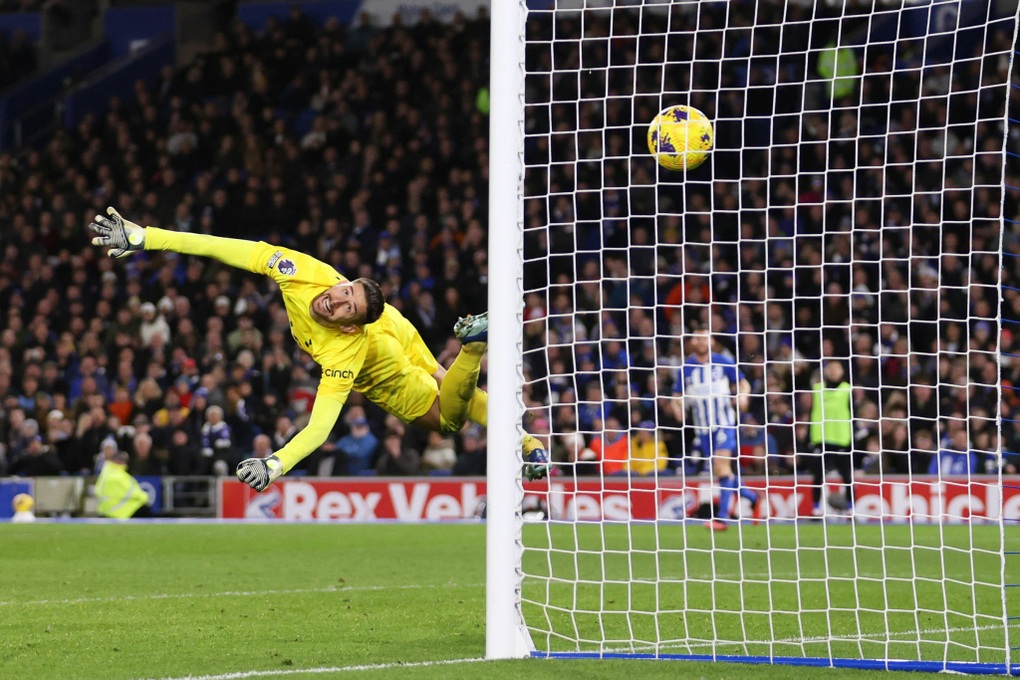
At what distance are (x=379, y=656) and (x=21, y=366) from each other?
45.5 ft

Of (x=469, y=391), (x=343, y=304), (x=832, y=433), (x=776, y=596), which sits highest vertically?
(x=343, y=304)

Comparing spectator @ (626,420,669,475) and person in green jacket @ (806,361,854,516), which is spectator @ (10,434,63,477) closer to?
spectator @ (626,420,669,475)

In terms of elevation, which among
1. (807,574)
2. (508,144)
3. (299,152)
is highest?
(299,152)

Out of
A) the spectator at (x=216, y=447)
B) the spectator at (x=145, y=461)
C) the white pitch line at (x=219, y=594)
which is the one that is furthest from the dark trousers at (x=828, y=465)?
the spectator at (x=145, y=461)

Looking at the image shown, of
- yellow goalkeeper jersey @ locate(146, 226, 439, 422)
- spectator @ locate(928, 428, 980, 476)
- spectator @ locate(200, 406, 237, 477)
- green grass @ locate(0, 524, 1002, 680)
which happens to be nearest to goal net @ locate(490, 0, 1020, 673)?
spectator @ locate(928, 428, 980, 476)

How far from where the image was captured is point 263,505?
16.6 m

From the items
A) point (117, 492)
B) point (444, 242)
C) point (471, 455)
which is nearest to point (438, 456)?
point (471, 455)

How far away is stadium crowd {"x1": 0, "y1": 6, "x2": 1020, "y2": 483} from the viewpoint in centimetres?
1648

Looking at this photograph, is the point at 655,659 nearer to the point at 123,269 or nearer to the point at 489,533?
the point at 489,533

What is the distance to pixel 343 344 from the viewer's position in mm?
7648

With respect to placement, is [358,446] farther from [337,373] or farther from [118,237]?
[118,237]

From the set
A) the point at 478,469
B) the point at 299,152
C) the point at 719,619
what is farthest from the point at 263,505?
the point at 719,619

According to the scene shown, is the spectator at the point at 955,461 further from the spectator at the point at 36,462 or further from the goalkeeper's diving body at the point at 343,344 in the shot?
the spectator at the point at 36,462

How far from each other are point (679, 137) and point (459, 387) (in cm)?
180
